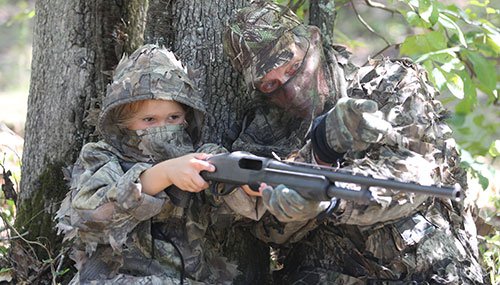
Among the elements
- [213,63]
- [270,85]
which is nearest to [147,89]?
[270,85]

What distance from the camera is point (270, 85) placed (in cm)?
464

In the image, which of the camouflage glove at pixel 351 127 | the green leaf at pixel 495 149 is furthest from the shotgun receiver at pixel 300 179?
the green leaf at pixel 495 149

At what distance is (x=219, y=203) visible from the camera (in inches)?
175

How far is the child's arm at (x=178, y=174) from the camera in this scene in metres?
4.04

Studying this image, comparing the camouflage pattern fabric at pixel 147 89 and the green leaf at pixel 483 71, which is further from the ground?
the camouflage pattern fabric at pixel 147 89

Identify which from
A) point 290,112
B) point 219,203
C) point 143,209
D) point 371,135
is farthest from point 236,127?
point 371,135

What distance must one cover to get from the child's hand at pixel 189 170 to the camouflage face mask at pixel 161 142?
0.96ft

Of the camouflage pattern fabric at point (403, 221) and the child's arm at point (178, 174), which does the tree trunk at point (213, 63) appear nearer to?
the camouflage pattern fabric at point (403, 221)

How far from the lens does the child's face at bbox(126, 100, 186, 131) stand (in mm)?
4434

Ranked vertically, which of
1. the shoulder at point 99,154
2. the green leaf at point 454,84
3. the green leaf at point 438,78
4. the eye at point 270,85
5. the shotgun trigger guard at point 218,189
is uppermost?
the eye at point 270,85

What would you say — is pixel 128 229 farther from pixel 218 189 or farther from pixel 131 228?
pixel 218 189

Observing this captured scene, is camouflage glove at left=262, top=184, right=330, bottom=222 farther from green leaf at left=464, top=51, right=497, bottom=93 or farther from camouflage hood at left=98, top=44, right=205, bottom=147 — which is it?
green leaf at left=464, top=51, right=497, bottom=93

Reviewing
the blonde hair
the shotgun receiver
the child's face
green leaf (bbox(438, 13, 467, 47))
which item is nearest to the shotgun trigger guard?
the shotgun receiver

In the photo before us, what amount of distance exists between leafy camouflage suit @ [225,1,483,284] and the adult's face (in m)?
0.04
